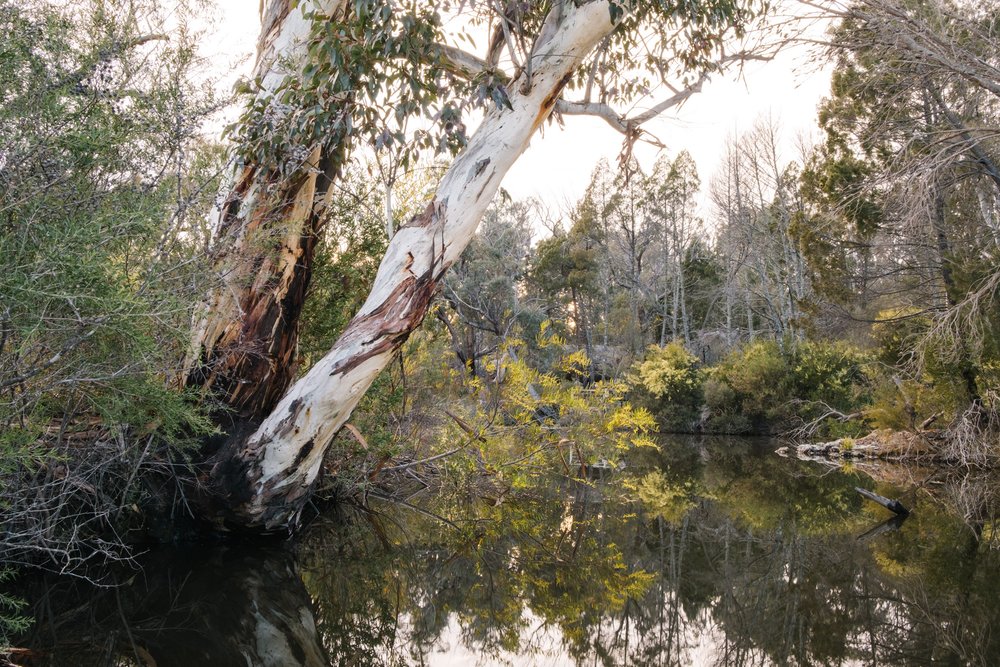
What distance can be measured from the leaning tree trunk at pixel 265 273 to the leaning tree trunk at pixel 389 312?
364 millimetres

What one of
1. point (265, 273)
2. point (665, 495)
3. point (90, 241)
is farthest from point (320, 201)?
point (665, 495)

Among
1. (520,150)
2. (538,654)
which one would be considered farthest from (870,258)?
(538,654)

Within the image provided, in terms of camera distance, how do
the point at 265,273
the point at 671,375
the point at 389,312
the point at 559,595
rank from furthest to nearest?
the point at 671,375 < the point at 265,273 < the point at 389,312 < the point at 559,595

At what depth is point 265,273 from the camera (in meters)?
5.12

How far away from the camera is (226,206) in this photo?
5.05m

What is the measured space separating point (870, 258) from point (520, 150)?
11.3 m

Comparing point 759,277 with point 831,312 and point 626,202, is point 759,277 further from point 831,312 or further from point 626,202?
point 831,312

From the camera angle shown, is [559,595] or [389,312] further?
[389,312]

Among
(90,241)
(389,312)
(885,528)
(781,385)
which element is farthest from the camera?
(781,385)

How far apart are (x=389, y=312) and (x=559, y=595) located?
7.38ft

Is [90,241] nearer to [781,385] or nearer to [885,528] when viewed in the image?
[885,528]

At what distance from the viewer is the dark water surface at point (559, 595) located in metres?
2.97

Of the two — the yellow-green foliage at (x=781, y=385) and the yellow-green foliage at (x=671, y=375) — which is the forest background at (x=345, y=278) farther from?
the yellow-green foliage at (x=671, y=375)

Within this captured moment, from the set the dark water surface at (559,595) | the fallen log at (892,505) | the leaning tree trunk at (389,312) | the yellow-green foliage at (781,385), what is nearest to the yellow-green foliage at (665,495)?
the dark water surface at (559,595)
